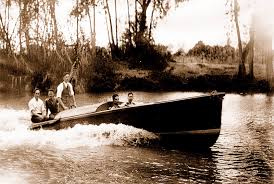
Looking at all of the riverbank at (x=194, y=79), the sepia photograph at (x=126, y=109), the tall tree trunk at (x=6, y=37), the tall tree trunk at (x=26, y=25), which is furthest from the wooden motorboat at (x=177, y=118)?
the tall tree trunk at (x=6, y=37)

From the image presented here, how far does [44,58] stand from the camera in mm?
28828

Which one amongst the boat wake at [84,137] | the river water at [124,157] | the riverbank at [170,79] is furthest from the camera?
the riverbank at [170,79]

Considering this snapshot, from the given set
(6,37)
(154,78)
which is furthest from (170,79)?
(6,37)

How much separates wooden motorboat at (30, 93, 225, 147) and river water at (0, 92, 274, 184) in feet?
0.80

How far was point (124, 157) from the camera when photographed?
10.5 metres

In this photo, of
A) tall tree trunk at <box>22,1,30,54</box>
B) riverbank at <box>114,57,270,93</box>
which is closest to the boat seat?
riverbank at <box>114,57,270,93</box>

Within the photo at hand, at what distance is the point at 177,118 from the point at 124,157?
1.98 meters

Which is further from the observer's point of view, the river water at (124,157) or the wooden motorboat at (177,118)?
the wooden motorboat at (177,118)

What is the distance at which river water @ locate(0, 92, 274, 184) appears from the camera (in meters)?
8.69

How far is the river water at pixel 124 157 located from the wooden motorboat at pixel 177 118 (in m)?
0.24

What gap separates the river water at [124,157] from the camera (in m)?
8.69

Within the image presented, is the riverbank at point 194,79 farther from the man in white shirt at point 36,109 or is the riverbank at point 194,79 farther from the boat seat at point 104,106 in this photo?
the man in white shirt at point 36,109

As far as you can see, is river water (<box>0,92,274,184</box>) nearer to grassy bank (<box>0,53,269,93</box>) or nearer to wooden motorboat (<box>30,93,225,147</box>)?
wooden motorboat (<box>30,93,225,147</box>)

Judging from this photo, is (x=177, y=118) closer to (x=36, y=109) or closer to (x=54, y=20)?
(x=36, y=109)
